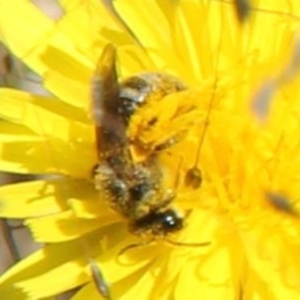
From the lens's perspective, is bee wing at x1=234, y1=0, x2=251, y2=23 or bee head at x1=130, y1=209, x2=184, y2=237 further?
bee wing at x1=234, y1=0, x2=251, y2=23

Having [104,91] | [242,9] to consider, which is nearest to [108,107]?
[104,91]

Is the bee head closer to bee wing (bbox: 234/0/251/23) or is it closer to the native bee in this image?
the native bee

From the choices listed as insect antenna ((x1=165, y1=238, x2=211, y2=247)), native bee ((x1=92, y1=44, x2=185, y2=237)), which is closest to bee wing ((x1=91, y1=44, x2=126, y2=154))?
native bee ((x1=92, y1=44, x2=185, y2=237))

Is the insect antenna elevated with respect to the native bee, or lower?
lower

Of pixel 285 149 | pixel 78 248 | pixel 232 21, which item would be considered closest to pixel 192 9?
pixel 232 21

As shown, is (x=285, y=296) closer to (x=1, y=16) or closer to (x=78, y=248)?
(x=78, y=248)

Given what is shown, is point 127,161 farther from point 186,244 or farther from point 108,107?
point 186,244

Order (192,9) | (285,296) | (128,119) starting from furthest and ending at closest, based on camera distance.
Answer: (192,9), (285,296), (128,119)

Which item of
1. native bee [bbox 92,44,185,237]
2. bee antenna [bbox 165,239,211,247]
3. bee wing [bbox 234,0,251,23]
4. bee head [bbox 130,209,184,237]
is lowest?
bee antenna [bbox 165,239,211,247]
